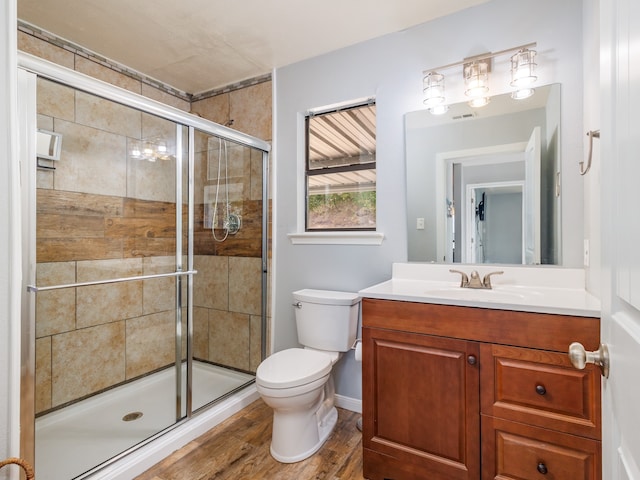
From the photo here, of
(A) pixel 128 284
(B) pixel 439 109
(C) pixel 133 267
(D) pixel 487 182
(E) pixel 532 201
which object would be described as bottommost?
(A) pixel 128 284

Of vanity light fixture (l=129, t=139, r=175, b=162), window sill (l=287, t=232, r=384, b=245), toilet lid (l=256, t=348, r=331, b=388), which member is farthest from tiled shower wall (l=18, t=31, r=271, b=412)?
toilet lid (l=256, t=348, r=331, b=388)

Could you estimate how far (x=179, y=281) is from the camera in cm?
209

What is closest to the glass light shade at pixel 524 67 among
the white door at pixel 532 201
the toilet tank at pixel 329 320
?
the white door at pixel 532 201

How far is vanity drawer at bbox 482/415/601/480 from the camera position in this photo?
3.87 feet

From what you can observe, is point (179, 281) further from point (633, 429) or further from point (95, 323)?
point (633, 429)

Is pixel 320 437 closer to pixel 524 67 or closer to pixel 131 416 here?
pixel 131 416

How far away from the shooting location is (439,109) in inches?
76.0

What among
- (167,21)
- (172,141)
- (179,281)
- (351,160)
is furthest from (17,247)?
→ (351,160)

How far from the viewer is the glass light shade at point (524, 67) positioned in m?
1.66

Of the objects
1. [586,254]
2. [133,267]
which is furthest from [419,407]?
[133,267]

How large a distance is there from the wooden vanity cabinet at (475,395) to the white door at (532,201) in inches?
24.4

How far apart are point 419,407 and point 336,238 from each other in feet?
3.72

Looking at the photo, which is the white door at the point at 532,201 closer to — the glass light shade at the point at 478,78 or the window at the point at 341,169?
the glass light shade at the point at 478,78

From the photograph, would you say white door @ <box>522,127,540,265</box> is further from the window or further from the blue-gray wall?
the window
